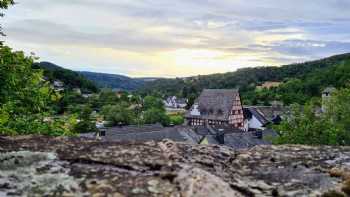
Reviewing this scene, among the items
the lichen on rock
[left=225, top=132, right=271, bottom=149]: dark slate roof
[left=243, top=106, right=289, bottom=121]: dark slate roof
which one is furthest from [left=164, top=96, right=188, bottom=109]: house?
the lichen on rock

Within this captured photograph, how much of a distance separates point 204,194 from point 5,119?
848 cm

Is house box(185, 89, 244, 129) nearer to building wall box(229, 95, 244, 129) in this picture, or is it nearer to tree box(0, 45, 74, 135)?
building wall box(229, 95, 244, 129)

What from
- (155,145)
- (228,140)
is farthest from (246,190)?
(228,140)

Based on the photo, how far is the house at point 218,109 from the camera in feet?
275

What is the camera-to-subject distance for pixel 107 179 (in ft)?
13.8

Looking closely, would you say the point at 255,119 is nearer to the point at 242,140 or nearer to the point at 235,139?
the point at 242,140

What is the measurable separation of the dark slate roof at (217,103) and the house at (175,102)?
63299mm

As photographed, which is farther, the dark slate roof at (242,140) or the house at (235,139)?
Result: the dark slate roof at (242,140)

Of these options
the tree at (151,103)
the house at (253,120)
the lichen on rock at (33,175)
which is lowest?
the house at (253,120)

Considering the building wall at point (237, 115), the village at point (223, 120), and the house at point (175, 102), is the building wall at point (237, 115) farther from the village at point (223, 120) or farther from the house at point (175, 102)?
the house at point (175, 102)

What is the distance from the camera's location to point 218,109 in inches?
3346

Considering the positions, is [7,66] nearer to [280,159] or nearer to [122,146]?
[122,146]

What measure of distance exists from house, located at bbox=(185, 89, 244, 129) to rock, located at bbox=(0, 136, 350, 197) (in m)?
77.7

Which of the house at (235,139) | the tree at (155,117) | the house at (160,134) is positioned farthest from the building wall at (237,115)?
the house at (160,134)
